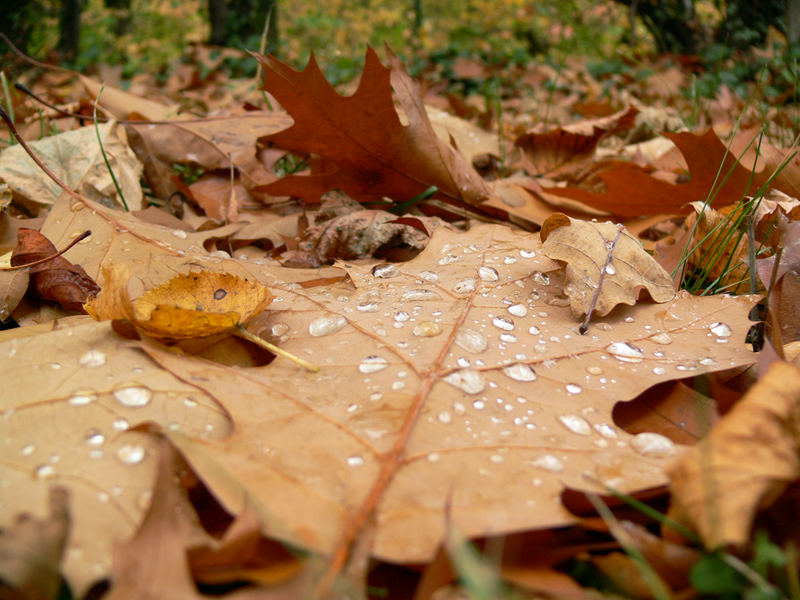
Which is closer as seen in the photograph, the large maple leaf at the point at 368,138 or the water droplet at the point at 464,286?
the water droplet at the point at 464,286

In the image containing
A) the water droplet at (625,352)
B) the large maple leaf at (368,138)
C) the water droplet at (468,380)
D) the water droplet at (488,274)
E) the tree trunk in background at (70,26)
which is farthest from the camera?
the tree trunk in background at (70,26)

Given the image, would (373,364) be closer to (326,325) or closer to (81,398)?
(326,325)

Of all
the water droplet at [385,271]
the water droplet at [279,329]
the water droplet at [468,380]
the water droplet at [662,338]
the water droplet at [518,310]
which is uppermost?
the water droplet at [662,338]

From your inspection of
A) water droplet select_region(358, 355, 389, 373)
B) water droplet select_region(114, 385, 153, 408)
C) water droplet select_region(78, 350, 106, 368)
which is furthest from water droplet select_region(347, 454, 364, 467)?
water droplet select_region(78, 350, 106, 368)

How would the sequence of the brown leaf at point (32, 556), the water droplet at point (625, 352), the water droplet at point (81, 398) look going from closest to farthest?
the brown leaf at point (32, 556) < the water droplet at point (81, 398) < the water droplet at point (625, 352)

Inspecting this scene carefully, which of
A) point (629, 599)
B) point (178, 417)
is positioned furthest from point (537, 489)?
point (178, 417)

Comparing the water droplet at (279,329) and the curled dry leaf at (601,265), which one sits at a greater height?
the curled dry leaf at (601,265)

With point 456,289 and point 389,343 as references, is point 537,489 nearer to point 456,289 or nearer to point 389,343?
point 389,343

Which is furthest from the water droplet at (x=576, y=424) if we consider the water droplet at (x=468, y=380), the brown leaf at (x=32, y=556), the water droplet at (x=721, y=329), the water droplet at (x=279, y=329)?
the brown leaf at (x=32, y=556)

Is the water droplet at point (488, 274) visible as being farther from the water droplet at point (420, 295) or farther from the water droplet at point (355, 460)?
the water droplet at point (355, 460)
